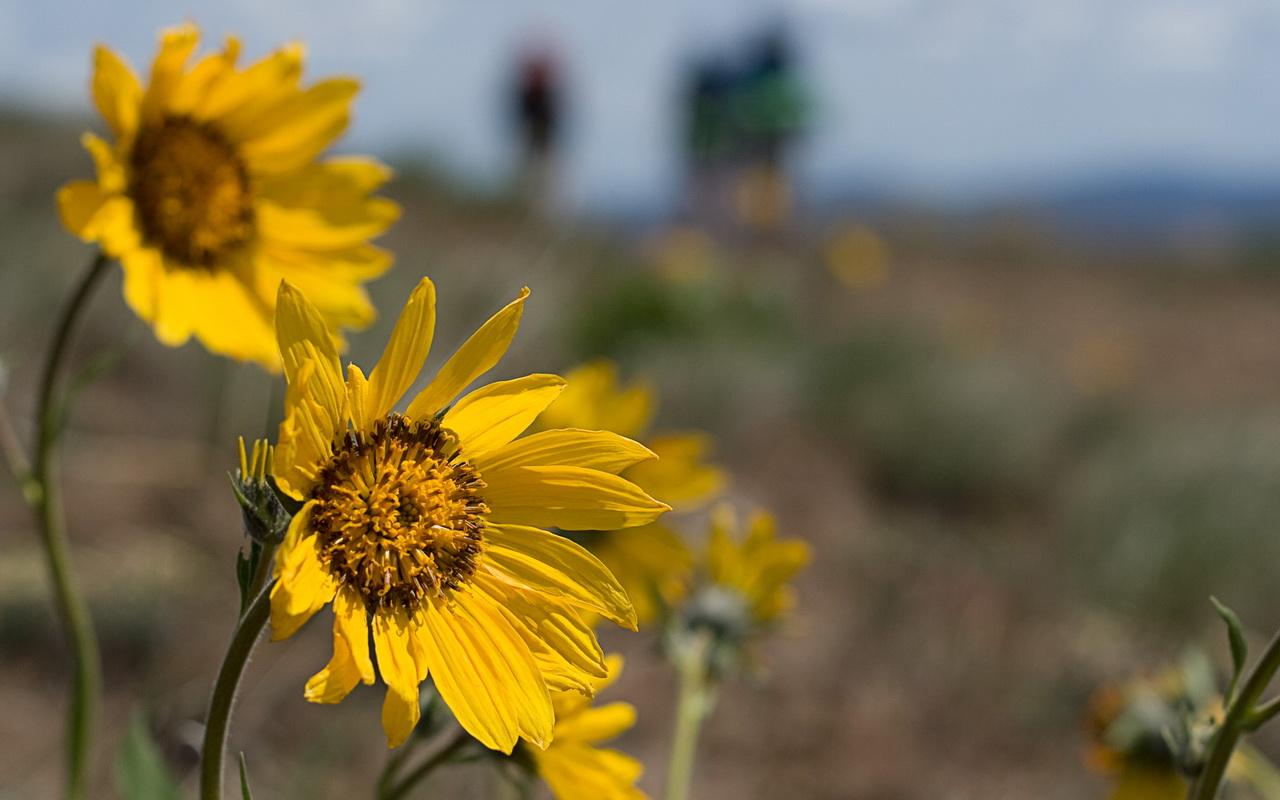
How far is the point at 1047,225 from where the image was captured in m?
22.1

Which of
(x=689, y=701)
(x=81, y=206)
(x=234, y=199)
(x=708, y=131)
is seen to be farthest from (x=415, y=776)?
(x=708, y=131)

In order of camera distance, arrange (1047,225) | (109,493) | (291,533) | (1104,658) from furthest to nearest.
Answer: (1047,225) → (109,493) → (1104,658) → (291,533)

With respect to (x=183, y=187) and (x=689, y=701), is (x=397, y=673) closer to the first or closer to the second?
(x=689, y=701)

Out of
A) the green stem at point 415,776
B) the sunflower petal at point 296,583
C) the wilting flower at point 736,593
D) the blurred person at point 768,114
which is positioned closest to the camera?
the sunflower petal at point 296,583

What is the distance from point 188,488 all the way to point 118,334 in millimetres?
1451

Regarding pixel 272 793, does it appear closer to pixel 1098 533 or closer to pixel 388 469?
pixel 388 469

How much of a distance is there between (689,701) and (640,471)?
45cm

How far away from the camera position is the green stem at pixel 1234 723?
0.89 meters

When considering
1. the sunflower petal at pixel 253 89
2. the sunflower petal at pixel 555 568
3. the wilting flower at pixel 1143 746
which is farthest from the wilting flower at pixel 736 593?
the sunflower petal at pixel 253 89

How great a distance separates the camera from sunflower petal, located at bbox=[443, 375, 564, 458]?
86cm

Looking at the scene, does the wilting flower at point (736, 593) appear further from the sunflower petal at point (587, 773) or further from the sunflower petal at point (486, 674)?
the sunflower petal at point (486, 674)

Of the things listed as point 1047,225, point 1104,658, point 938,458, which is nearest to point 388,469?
point 1104,658

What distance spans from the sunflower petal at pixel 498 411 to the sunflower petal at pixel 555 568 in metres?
0.07

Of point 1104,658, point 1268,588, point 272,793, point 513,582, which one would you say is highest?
point 1268,588
